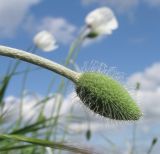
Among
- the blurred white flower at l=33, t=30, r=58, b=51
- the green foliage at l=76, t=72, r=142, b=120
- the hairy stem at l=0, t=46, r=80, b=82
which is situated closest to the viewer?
the hairy stem at l=0, t=46, r=80, b=82

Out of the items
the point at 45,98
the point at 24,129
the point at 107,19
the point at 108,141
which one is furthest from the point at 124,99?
the point at 107,19

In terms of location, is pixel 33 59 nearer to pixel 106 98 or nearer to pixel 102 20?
pixel 106 98

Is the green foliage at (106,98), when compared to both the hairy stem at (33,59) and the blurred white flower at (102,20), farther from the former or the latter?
the blurred white flower at (102,20)

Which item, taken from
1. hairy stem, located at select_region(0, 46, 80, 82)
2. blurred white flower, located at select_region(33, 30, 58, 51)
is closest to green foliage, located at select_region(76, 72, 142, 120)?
hairy stem, located at select_region(0, 46, 80, 82)

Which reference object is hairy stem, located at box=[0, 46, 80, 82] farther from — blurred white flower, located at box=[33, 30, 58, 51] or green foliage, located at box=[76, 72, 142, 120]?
blurred white flower, located at box=[33, 30, 58, 51]

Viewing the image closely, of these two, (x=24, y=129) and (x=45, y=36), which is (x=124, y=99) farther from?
(x=45, y=36)

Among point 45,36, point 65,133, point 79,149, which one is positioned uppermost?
point 45,36

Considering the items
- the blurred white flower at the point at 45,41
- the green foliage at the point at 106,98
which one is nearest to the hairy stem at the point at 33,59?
the green foliage at the point at 106,98
